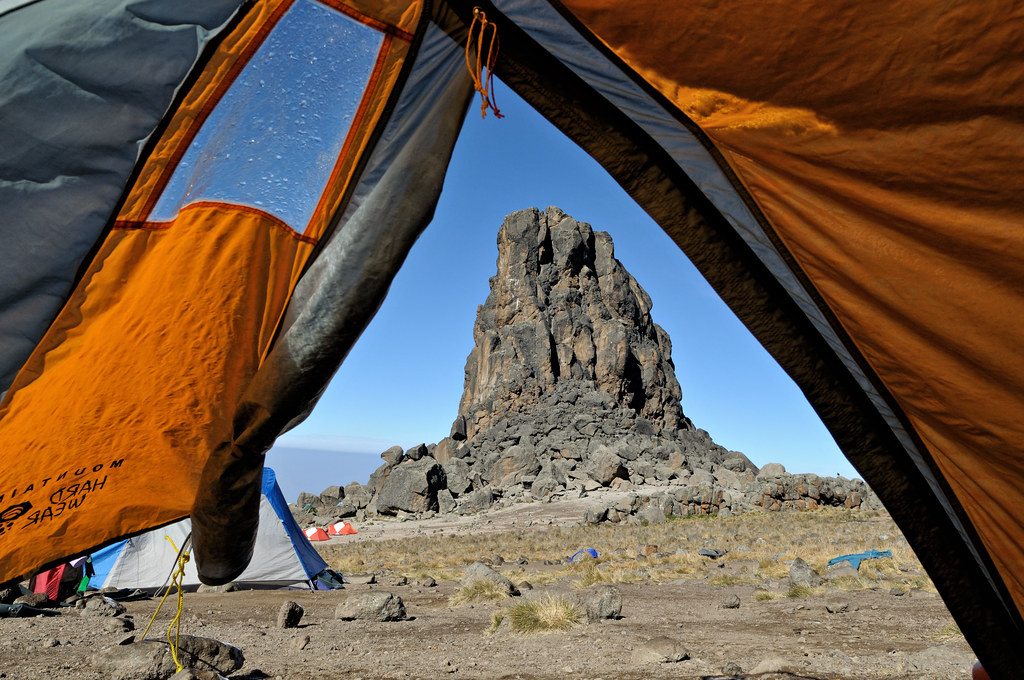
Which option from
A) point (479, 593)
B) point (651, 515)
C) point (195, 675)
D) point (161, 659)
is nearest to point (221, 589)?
point (479, 593)

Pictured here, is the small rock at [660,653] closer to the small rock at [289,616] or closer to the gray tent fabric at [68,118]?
the small rock at [289,616]

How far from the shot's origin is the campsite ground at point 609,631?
17.4ft

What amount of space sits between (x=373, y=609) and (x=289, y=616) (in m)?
0.99

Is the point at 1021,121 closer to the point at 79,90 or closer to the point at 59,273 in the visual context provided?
the point at 79,90

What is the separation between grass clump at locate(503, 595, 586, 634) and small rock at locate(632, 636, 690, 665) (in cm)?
141

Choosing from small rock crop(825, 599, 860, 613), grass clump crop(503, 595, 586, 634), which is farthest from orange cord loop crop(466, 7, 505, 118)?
small rock crop(825, 599, 860, 613)

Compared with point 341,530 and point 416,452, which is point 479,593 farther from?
point 416,452

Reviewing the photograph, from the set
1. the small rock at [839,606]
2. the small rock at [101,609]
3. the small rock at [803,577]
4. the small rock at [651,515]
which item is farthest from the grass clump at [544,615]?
the small rock at [651,515]

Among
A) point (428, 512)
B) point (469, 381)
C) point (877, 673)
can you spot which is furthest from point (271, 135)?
point (469, 381)

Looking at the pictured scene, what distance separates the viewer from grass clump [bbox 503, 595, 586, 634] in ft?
22.4

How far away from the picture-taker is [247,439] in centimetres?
233

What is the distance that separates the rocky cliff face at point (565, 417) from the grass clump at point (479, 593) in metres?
20.1

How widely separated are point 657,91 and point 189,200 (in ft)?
5.21

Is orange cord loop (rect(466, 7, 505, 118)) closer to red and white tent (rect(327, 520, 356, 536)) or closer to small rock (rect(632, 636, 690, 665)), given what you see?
small rock (rect(632, 636, 690, 665))
